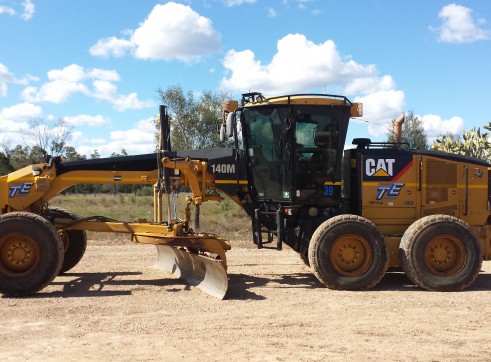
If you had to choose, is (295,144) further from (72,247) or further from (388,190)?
(72,247)

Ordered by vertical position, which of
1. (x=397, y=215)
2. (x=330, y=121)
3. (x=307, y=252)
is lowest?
(x=307, y=252)

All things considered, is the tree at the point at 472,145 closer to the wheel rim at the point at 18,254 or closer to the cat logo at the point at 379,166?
the cat logo at the point at 379,166

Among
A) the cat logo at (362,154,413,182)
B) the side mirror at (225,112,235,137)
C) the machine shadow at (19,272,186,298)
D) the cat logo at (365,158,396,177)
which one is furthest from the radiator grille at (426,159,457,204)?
the machine shadow at (19,272,186,298)

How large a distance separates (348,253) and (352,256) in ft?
0.27

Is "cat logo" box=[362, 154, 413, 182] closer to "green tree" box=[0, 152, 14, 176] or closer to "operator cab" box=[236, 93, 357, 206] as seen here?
"operator cab" box=[236, 93, 357, 206]

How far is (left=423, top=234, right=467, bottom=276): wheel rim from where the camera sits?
8.49 metres

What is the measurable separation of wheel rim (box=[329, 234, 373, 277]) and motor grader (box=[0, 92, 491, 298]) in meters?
0.02

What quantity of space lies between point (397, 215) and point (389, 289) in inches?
51.6

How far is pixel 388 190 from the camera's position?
356 inches

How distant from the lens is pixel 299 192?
8.77 metres

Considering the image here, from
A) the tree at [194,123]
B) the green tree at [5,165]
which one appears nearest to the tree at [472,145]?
the tree at [194,123]

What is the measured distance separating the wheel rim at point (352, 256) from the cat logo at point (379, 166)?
1.26 metres

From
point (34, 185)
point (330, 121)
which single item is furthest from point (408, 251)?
point (34, 185)

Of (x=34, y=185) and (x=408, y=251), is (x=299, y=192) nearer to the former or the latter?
(x=408, y=251)
